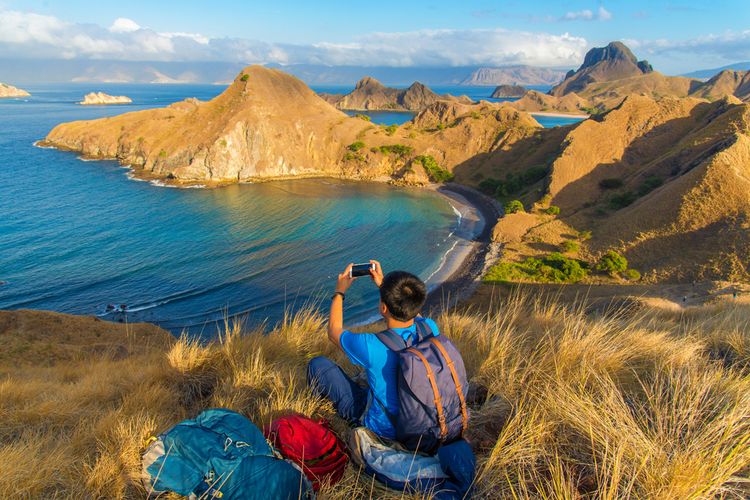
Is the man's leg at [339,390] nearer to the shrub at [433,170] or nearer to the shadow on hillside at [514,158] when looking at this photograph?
the shadow on hillside at [514,158]

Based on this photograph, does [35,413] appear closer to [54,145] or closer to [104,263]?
[104,263]

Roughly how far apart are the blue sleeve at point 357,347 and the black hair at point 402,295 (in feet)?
1.05

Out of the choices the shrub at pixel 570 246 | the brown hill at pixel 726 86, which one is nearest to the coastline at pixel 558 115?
the brown hill at pixel 726 86

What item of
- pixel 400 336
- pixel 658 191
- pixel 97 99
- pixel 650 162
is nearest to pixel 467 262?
pixel 658 191

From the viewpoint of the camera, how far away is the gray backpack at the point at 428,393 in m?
2.95

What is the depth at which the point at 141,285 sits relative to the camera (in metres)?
22.4

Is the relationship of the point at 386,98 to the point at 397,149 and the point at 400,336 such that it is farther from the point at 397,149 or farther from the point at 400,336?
the point at 400,336

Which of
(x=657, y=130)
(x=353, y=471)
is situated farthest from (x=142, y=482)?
(x=657, y=130)

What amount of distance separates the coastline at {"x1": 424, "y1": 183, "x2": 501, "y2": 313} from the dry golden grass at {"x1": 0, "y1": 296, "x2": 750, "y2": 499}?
10.1 meters

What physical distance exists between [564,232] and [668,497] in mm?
28312

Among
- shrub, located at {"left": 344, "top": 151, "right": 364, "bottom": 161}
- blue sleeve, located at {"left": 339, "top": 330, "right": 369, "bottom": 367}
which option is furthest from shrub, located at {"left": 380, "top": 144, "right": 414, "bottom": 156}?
blue sleeve, located at {"left": 339, "top": 330, "right": 369, "bottom": 367}

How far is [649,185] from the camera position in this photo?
30.3 m

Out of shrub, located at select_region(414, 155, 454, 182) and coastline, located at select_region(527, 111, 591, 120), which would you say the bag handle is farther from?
coastline, located at select_region(527, 111, 591, 120)

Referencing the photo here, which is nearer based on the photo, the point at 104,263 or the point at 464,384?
the point at 464,384
